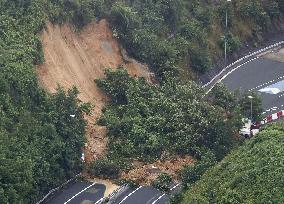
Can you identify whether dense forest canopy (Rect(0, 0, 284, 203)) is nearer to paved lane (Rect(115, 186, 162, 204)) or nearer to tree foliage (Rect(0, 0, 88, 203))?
tree foliage (Rect(0, 0, 88, 203))

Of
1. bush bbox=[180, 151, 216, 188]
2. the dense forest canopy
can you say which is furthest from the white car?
bush bbox=[180, 151, 216, 188]

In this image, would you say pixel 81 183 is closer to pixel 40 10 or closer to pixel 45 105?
pixel 45 105

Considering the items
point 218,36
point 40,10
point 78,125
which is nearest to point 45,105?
point 78,125

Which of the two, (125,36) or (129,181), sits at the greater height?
(125,36)

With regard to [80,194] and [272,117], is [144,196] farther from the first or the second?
[272,117]

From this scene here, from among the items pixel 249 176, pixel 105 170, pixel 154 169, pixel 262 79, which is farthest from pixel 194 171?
pixel 262 79

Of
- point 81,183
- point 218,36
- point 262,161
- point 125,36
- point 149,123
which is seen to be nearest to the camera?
point 262,161

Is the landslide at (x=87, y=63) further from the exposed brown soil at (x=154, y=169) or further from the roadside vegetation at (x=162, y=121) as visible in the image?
the exposed brown soil at (x=154, y=169)
